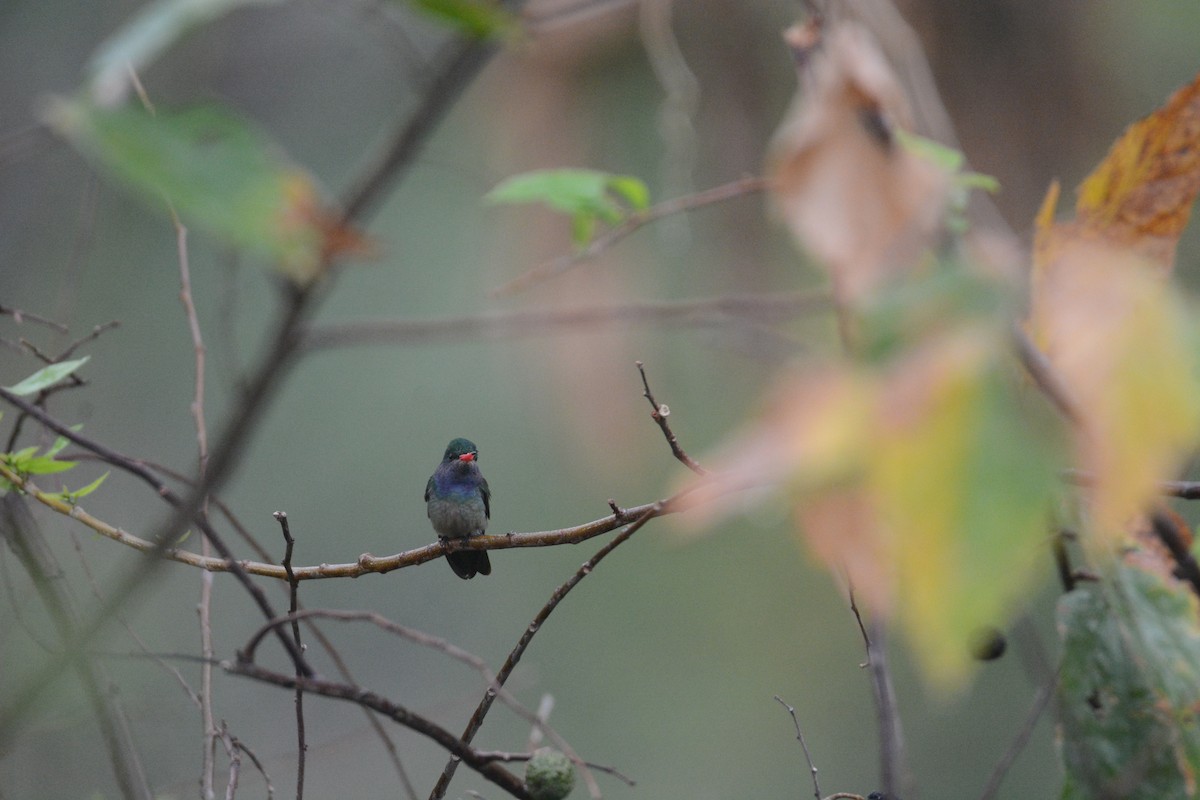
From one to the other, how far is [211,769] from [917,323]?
745mm

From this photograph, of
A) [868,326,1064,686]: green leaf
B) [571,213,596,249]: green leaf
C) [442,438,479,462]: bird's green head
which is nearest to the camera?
[868,326,1064,686]: green leaf

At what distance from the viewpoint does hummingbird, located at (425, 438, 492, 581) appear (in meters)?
1.75

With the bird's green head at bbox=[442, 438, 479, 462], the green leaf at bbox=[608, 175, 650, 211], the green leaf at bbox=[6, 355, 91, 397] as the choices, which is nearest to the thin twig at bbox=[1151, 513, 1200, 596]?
the green leaf at bbox=[608, 175, 650, 211]

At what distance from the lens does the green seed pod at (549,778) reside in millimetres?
732

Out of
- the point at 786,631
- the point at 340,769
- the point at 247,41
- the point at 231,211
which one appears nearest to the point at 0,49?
the point at 247,41

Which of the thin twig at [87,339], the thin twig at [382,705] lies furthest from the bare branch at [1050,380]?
the thin twig at [87,339]

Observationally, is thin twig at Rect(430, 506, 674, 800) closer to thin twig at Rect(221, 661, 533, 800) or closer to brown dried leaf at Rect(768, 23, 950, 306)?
thin twig at Rect(221, 661, 533, 800)

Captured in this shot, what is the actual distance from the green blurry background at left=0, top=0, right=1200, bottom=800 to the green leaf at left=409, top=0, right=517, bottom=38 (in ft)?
8.38

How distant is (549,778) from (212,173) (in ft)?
1.81

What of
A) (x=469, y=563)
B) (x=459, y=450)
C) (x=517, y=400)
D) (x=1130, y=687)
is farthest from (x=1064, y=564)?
(x=517, y=400)

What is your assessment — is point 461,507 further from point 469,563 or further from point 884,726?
point 884,726

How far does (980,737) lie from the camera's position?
307 centimetres

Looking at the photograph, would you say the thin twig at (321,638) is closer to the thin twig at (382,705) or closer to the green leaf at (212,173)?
the thin twig at (382,705)

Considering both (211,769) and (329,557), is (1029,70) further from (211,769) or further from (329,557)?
(211,769)
